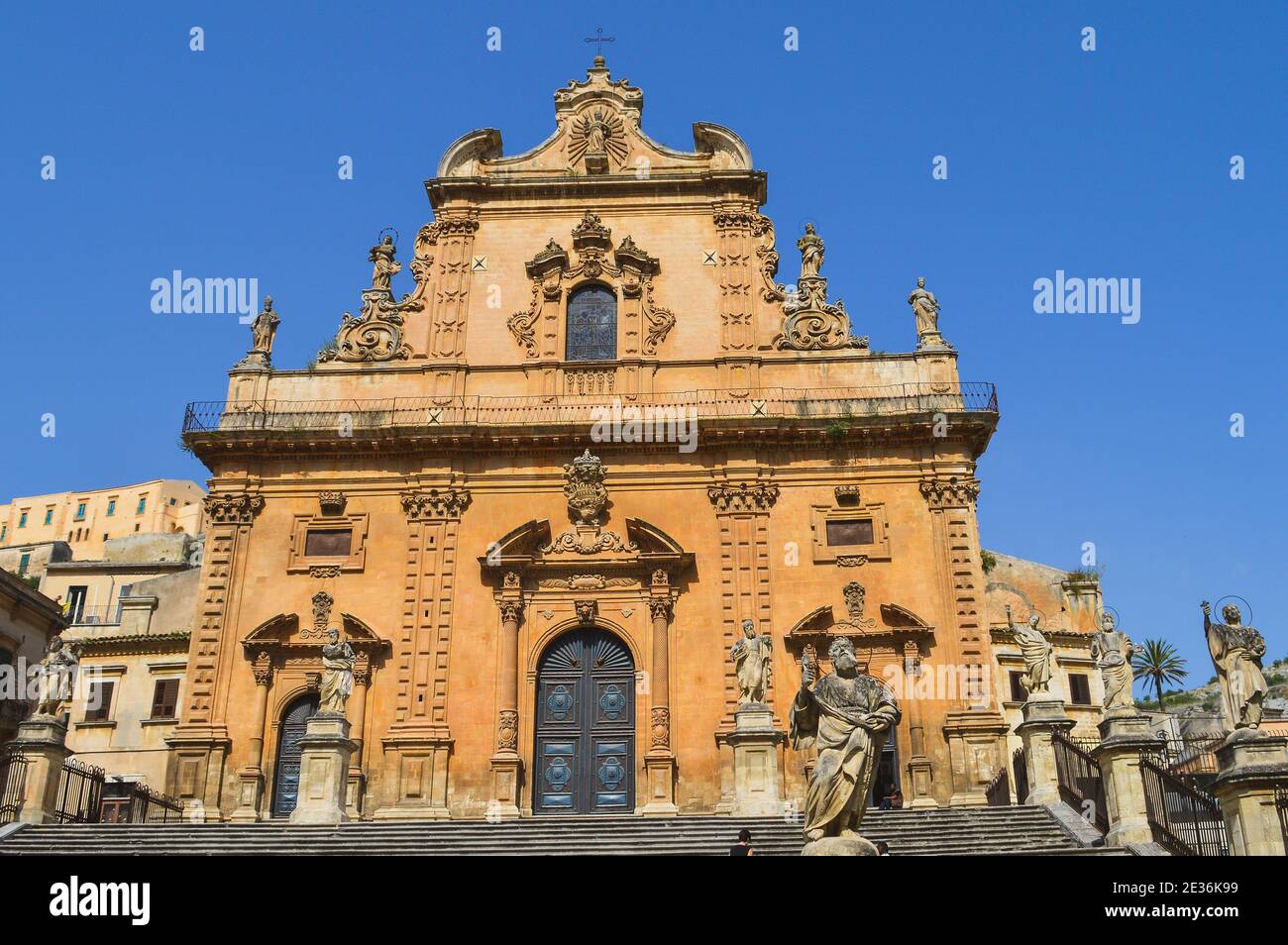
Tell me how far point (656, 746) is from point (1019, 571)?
78.2 ft

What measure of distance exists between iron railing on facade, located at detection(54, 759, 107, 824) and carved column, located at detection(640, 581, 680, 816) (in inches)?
386

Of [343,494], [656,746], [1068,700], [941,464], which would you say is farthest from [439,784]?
[1068,700]

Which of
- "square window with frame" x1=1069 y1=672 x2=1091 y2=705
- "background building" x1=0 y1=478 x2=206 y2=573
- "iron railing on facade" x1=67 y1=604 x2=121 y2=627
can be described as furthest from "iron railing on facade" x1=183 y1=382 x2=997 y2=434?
"background building" x1=0 y1=478 x2=206 y2=573

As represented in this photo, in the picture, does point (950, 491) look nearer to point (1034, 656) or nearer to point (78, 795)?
point (1034, 656)

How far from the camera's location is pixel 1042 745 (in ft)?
61.6

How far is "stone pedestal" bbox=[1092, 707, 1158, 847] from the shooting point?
1568 cm

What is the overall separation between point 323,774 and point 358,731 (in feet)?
12.4

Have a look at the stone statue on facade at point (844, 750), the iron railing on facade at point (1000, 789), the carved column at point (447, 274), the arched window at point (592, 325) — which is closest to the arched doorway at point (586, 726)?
the arched window at point (592, 325)

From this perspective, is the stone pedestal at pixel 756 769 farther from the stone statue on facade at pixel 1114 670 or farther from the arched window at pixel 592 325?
the arched window at pixel 592 325

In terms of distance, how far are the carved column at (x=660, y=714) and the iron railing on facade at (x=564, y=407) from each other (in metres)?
3.91

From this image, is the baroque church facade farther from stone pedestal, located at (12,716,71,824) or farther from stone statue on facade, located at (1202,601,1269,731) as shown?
stone statue on facade, located at (1202,601,1269,731)

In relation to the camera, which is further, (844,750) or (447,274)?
(447,274)

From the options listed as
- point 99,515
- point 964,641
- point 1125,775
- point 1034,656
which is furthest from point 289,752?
point 99,515

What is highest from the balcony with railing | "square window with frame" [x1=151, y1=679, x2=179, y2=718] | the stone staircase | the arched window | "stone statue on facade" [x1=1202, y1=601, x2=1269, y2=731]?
the arched window
